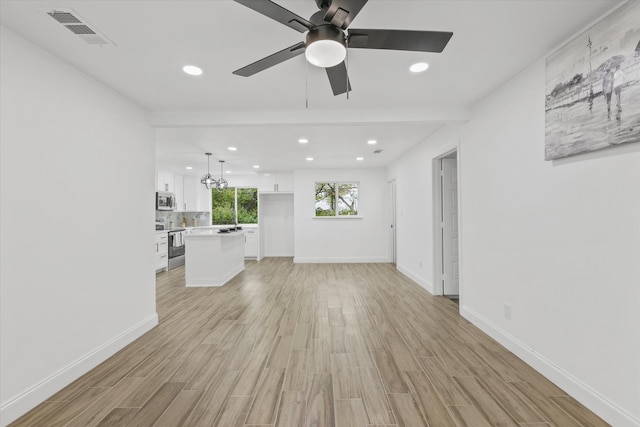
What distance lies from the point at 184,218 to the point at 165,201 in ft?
4.68

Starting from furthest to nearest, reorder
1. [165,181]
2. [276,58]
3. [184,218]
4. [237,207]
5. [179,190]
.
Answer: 1. [237,207]
2. [184,218]
3. [179,190]
4. [165,181]
5. [276,58]

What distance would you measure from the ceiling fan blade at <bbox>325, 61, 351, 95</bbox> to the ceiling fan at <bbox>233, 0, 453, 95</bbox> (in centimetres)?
25

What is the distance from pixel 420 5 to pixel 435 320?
3.18 meters

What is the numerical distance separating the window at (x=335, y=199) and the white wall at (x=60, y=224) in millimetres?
4921

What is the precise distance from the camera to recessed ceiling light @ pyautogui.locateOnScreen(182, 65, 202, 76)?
2303mm

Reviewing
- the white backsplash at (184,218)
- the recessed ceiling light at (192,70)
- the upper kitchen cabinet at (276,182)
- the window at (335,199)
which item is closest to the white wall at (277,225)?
the upper kitchen cabinet at (276,182)

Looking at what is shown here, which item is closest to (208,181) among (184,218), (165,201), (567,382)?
(165,201)

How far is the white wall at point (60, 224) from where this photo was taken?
1.80 metres

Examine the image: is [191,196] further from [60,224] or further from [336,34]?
[336,34]

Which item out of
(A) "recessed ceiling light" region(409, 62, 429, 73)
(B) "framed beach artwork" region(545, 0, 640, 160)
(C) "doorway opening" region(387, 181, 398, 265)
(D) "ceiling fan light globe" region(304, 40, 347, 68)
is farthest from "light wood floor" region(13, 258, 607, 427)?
(C) "doorway opening" region(387, 181, 398, 265)

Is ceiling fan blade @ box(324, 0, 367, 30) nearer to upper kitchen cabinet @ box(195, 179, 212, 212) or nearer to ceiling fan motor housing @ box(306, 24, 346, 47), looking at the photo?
ceiling fan motor housing @ box(306, 24, 346, 47)

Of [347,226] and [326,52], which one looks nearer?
[326,52]

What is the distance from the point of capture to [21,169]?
1.86 meters

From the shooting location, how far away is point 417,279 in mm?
5074
